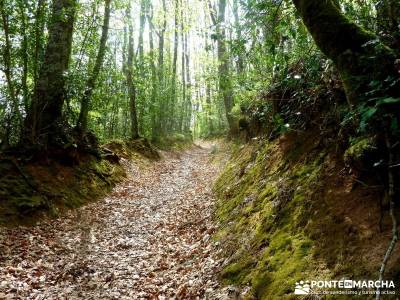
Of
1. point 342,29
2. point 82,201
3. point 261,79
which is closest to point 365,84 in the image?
point 342,29

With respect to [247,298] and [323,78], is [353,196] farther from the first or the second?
[323,78]

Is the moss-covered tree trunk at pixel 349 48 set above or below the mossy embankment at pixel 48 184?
above

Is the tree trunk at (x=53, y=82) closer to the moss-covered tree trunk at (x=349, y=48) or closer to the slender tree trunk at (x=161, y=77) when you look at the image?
the moss-covered tree trunk at (x=349, y=48)

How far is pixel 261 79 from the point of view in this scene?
933 cm

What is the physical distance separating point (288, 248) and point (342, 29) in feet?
9.11

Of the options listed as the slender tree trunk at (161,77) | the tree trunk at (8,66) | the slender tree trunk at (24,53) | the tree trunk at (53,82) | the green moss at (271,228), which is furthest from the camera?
the slender tree trunk at (161,77)

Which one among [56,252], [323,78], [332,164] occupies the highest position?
[323,78]

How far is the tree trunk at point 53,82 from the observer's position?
360 inches

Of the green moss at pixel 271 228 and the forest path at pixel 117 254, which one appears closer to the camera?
the green moss at pixel 271 228
